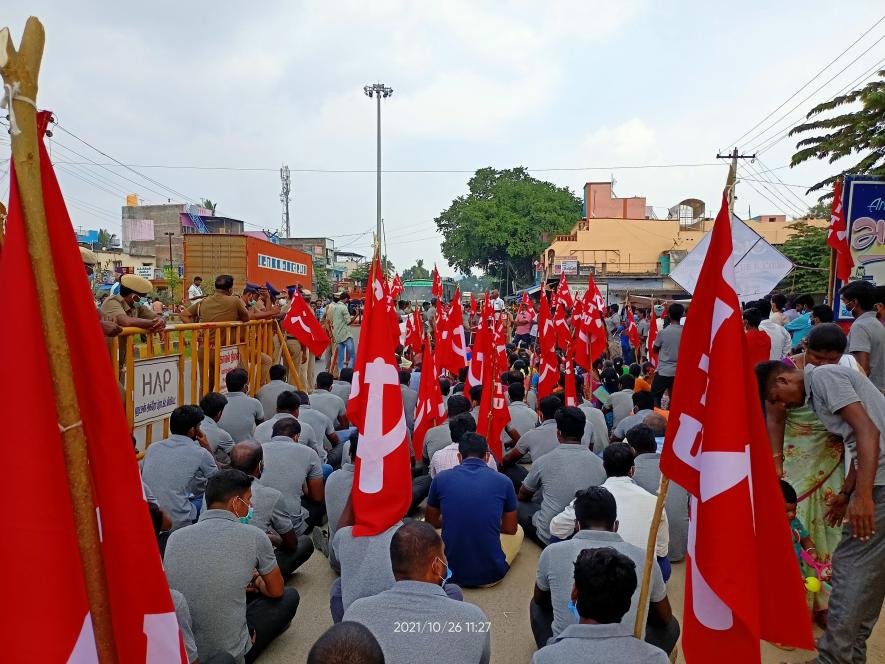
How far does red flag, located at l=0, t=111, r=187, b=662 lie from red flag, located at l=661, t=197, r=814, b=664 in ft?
5.99

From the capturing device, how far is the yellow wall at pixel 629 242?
39.2 meters

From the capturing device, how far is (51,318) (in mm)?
1647

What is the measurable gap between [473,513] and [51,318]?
3.39 metres

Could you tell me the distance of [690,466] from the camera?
255 cm

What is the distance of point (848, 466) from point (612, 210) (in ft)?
145

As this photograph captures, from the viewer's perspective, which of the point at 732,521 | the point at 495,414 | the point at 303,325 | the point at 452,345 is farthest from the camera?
the point at 452,345

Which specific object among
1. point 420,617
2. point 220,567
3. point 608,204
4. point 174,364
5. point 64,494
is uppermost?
point 608,204

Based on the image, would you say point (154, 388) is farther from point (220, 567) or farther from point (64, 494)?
point (64, 494)

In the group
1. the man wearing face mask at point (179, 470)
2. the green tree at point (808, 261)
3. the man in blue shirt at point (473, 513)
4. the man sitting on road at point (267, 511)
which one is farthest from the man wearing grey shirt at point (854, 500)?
the green tree at point (808, 261)

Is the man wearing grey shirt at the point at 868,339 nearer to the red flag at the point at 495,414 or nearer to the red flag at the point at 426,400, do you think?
the red flag at the point at 495,414

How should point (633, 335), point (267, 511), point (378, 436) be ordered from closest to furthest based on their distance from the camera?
point (378, 436) → point (267, 511) → point (633, 335)

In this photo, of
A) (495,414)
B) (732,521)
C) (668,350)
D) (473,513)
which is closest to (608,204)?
(668,350)

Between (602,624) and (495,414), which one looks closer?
(602,624)

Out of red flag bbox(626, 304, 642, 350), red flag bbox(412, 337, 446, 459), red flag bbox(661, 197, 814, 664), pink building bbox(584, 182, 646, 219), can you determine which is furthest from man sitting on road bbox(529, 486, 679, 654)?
pink building bbox(584, 182, 646, 219)
